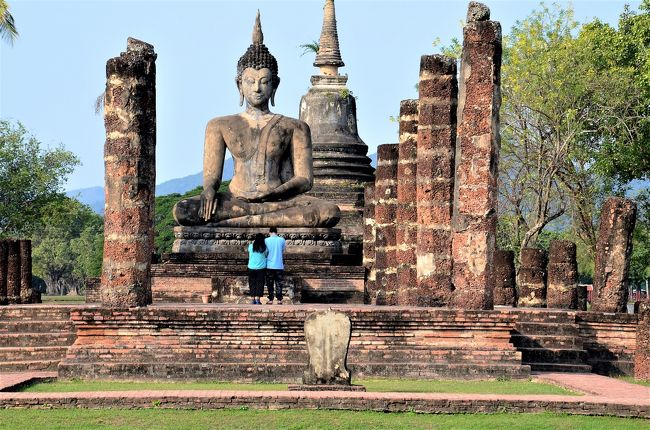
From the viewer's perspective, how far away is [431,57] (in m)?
19.7

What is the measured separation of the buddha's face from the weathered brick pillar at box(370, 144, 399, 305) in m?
2.43

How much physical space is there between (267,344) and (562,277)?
7048 millimetres

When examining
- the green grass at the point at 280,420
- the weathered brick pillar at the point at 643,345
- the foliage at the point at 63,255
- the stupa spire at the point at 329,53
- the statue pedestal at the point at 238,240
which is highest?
the stupa spire at the point at 329,53

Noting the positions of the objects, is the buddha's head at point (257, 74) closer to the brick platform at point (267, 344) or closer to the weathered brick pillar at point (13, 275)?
the weathered brick pillar at point (13, 275)

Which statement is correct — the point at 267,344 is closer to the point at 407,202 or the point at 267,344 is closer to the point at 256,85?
the point at 407,202

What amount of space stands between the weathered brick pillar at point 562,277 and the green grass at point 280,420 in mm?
9319

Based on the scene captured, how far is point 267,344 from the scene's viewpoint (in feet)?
58.0

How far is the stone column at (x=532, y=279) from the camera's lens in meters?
24.3

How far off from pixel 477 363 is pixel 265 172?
897 centimetres

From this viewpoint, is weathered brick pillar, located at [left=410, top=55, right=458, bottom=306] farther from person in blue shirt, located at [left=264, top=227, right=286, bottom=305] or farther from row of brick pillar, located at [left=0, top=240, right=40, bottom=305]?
row of brick pillar, located at [left=0, top=240, right=40, bottom=305]

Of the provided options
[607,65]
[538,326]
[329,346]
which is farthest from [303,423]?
[607,65]

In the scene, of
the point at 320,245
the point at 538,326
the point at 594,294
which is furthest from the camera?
the point at 320,245

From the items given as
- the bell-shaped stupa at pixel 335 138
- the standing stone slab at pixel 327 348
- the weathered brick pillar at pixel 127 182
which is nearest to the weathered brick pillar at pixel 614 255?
the weathered brick pillar at pixel 127 182

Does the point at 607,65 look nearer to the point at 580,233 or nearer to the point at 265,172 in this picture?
the point at 580,233
